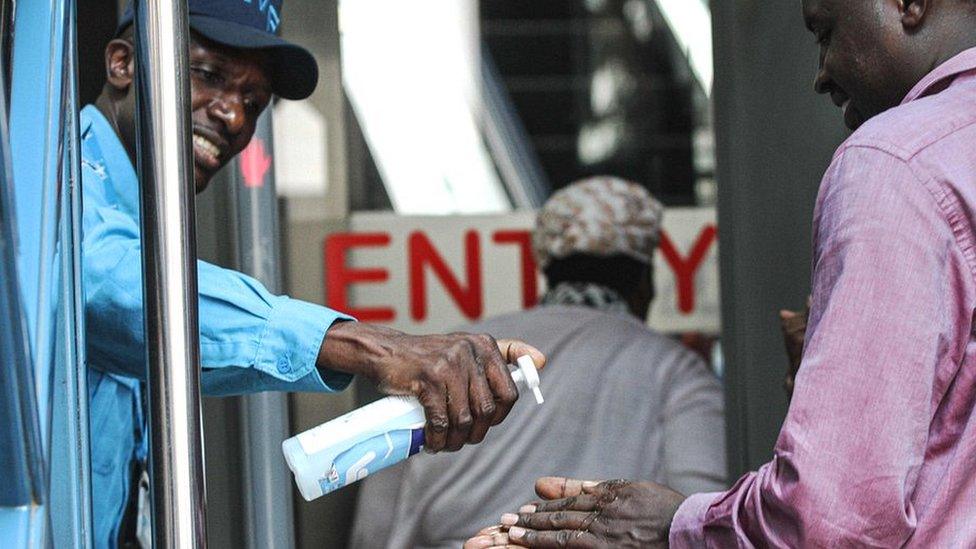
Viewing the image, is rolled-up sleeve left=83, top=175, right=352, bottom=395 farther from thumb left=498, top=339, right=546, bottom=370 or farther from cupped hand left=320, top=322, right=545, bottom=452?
thumb left=498, top=339, right=546, bottom=370

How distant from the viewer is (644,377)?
3721 mm

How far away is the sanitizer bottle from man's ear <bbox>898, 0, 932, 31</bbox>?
0.67 metres

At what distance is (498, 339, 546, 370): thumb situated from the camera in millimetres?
1795

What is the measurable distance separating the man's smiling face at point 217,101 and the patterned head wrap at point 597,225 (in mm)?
1795

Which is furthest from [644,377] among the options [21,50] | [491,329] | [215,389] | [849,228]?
[21,50]

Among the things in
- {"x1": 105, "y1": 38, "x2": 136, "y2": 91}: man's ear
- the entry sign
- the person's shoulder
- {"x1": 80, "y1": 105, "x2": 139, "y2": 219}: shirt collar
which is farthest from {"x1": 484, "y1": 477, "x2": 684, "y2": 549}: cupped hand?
the entry sign

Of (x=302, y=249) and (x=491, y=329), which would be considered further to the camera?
(x=302, y=249)

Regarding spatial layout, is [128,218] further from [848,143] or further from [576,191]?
A: [576,191]

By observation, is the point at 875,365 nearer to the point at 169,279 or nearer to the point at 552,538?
the point at 552,538

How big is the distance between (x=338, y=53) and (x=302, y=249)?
0.56 meters

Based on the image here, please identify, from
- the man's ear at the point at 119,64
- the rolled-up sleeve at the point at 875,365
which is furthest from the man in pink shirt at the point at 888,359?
the man's ear at the point at 119,64

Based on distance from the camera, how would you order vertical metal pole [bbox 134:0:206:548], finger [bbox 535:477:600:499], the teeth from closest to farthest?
vertical metal pole [bbox 134:0:206:548]
finger [bbox 535:477:600:499]
the teeth

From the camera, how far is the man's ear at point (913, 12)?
169 centimetres

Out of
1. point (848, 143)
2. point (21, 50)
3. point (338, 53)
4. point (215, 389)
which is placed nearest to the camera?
point (21, 50)
